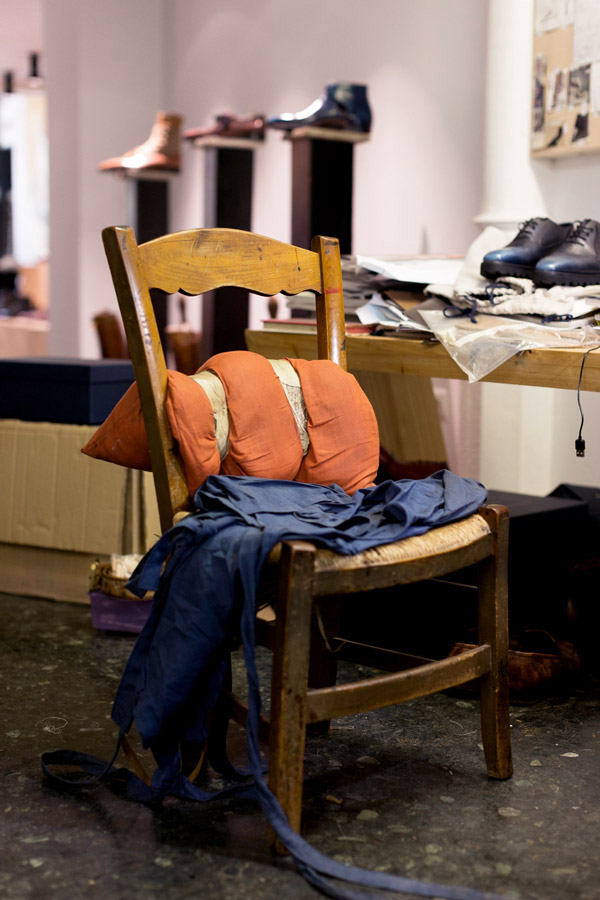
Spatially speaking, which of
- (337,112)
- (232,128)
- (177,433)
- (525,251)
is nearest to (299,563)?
(177,433)

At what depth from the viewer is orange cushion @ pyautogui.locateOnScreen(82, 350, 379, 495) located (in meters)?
1.52

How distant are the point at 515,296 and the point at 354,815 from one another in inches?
42.7

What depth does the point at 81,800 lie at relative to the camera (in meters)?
1.53

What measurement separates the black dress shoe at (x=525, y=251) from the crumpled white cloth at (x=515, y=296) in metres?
0.02

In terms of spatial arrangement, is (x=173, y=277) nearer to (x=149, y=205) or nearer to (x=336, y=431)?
(x=336, y=431)

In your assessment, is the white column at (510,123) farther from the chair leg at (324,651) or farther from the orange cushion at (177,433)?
the orange cushion at (177,433)

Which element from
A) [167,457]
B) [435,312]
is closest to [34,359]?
[435,312]

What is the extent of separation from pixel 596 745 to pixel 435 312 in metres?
0.88

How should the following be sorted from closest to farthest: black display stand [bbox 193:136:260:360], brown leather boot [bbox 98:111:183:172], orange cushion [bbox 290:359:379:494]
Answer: orange cushion [bbox 290:359:379:494], black display stand [bbox 193:136:260:360], brown leather boot [bbox 98:111:183:172]

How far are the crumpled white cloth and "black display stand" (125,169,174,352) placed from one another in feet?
8.86

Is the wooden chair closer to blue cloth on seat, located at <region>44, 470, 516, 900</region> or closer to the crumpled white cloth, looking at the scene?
blue cloth on seat, located at <region>44, 470, 516, 900</region>

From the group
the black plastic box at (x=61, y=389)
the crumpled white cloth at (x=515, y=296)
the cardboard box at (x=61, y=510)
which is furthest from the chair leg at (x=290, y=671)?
the black plastic box at (x=61, y=389)

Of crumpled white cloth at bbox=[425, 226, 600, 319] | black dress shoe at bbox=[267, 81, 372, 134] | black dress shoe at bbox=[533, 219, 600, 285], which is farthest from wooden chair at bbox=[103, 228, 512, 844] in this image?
black dress shoe at bbox=[267, 81, 372, 134]

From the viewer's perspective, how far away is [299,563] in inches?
50.9
